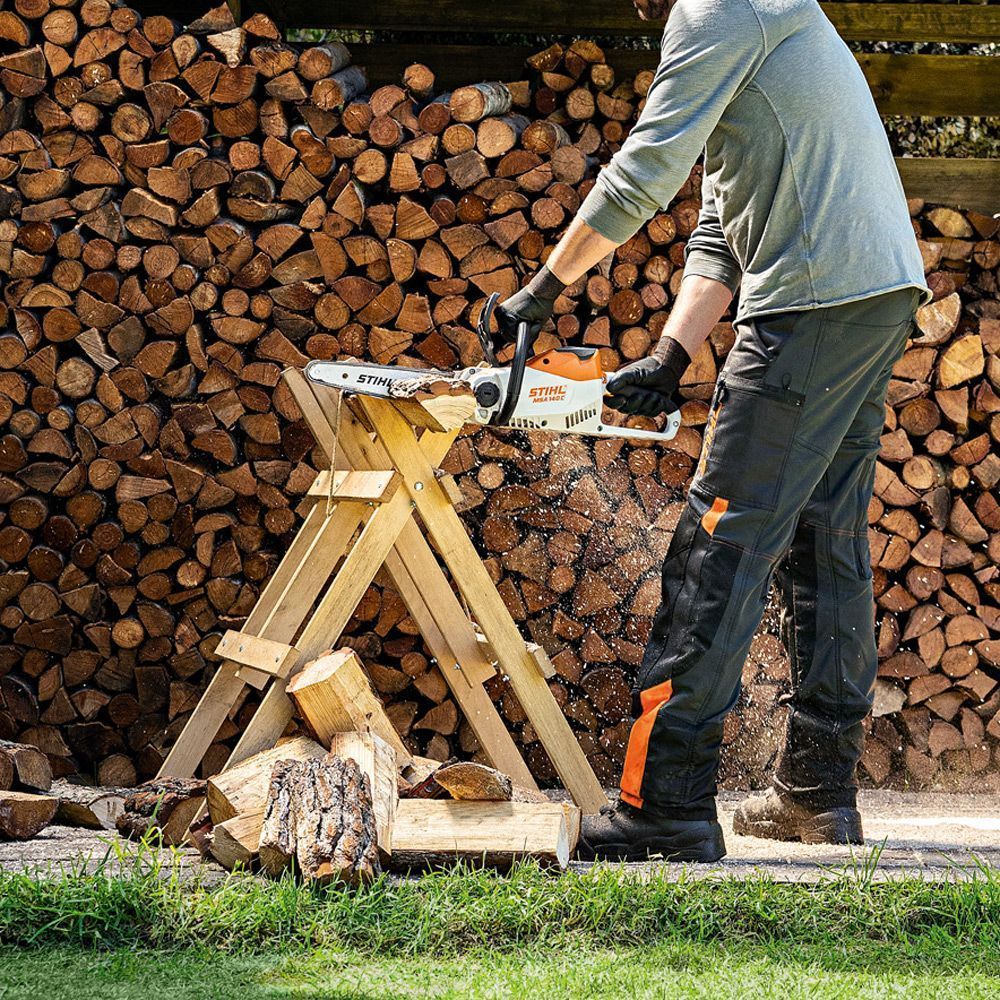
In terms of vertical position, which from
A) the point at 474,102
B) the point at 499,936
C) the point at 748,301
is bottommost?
the point at 499,936

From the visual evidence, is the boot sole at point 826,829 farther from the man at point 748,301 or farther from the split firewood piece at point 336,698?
the split firewood piece at point 336,698

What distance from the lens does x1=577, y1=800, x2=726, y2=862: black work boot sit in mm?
2279

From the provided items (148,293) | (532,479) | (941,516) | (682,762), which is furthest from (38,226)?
(941,516)

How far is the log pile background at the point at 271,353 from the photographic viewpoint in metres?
3.52

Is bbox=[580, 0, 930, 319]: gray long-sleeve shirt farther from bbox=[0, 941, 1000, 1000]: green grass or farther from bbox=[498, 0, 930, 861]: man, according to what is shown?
bbox=[0, 941, 1000, 1000]: green grass

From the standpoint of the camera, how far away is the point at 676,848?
2.28 m

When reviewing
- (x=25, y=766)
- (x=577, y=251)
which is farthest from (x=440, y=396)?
(x=25, y=766)

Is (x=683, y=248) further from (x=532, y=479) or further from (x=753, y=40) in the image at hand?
(x=753, y=40)

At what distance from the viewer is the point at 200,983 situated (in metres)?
1.72

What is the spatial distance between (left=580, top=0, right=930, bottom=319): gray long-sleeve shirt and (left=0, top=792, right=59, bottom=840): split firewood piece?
165cm

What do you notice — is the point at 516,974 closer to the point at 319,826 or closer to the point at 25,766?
the point at 319,826

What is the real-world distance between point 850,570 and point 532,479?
1.32 metres

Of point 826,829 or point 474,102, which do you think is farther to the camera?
A: point 474,102

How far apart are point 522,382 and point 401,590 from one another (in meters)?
0.69
